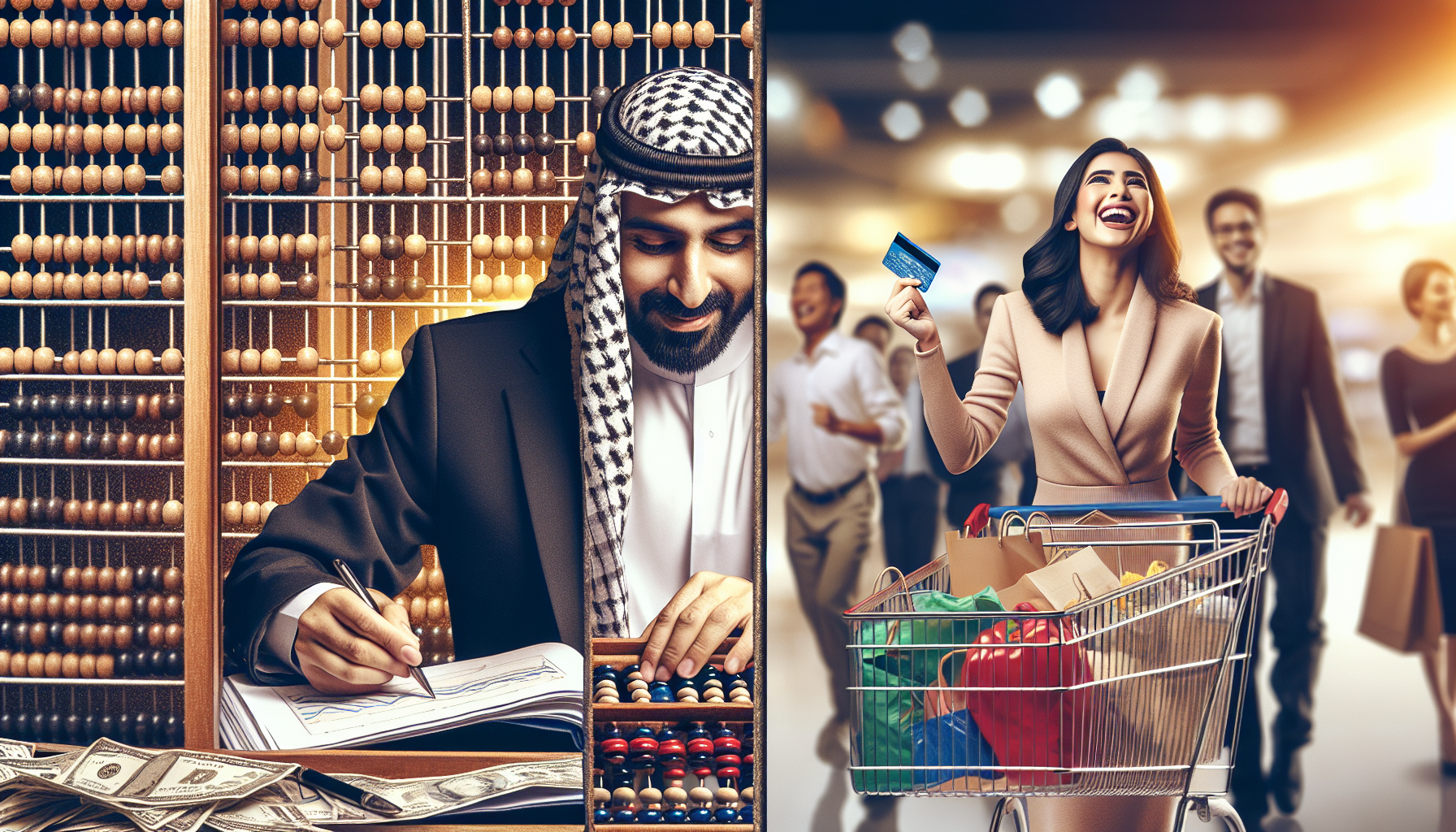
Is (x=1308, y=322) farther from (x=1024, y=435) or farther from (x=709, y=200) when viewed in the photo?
(x=709, y=200)

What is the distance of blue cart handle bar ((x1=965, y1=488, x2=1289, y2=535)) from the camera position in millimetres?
2080

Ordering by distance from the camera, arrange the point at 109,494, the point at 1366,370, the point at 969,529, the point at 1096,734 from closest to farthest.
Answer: the point at 1096,734 → the point at 969,529 → the point at 1366,370 → the point at 109,494

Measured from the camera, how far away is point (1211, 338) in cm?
229

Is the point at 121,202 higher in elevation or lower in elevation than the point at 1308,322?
higher

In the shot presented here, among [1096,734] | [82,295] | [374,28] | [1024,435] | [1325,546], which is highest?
[374,28]

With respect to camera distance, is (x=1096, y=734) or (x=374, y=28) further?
(x=374, y=28)

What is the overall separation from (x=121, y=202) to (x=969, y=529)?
A: 2636 millimetres

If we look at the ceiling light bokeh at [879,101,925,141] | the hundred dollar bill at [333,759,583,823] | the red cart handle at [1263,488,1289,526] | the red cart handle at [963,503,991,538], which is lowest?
the hundred dollar bill at [333,759,583,823]

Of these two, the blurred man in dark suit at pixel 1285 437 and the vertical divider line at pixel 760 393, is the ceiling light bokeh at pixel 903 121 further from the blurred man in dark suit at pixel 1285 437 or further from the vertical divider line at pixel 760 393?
the blurred man in dark suit at pixel 1285 437

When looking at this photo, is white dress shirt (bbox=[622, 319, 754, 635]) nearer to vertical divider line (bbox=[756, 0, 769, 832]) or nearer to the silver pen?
vertical divider line (bbox=[756, 0, 769, 832])

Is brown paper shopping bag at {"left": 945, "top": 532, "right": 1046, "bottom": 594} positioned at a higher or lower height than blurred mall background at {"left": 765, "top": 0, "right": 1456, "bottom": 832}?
lower

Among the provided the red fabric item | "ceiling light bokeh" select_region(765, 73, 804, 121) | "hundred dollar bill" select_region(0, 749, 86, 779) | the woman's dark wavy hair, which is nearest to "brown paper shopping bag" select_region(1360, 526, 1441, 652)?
the woman's dark wavy hair

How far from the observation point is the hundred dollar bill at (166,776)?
7.01 ft

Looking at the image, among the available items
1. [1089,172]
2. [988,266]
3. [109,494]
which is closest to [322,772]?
[109,494]
